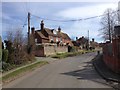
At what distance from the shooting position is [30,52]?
39625mm

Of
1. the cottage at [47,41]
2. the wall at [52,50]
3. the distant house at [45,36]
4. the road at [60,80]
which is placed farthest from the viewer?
the distant house at [45,36]

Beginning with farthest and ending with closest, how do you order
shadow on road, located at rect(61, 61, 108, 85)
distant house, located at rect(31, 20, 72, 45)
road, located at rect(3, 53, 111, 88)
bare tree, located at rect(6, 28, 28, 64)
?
distant house, located at rect(31, 20, 72, 45), bare tree, located at rect(6, 28, 28, 64), shadow on road, located at rect(61, 61, 108, 85), road, located at rect(3, 53, 111, 88)

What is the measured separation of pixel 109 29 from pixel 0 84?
46.3 meters

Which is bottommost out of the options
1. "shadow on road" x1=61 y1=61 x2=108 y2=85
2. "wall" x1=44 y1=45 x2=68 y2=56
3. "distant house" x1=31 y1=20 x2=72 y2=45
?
"shadow on road" x1=61 y1=61 x2=108 y2=85

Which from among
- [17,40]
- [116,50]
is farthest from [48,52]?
[116,50]

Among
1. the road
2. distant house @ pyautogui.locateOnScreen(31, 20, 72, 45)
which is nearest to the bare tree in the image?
the road

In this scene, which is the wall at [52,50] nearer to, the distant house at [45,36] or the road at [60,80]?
the distant house at [45,36]

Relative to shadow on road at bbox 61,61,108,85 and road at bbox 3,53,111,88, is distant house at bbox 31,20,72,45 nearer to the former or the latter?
shadow on road at bbox 61,61,108,85

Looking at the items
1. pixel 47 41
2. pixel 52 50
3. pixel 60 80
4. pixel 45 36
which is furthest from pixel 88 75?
pixel 45 36

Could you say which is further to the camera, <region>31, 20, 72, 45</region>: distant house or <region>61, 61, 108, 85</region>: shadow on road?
<region>31, 20, 72, 45</region>: distant house

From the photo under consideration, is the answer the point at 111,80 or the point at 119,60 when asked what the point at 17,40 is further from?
the point at 111,80

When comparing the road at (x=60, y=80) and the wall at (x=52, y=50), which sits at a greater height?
the wall at (x=52, y=50)

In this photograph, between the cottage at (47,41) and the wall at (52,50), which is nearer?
the cottage at (47,41)

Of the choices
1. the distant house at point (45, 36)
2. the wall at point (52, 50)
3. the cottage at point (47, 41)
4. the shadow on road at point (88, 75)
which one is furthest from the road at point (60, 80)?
the distant house at point (45, 36)
